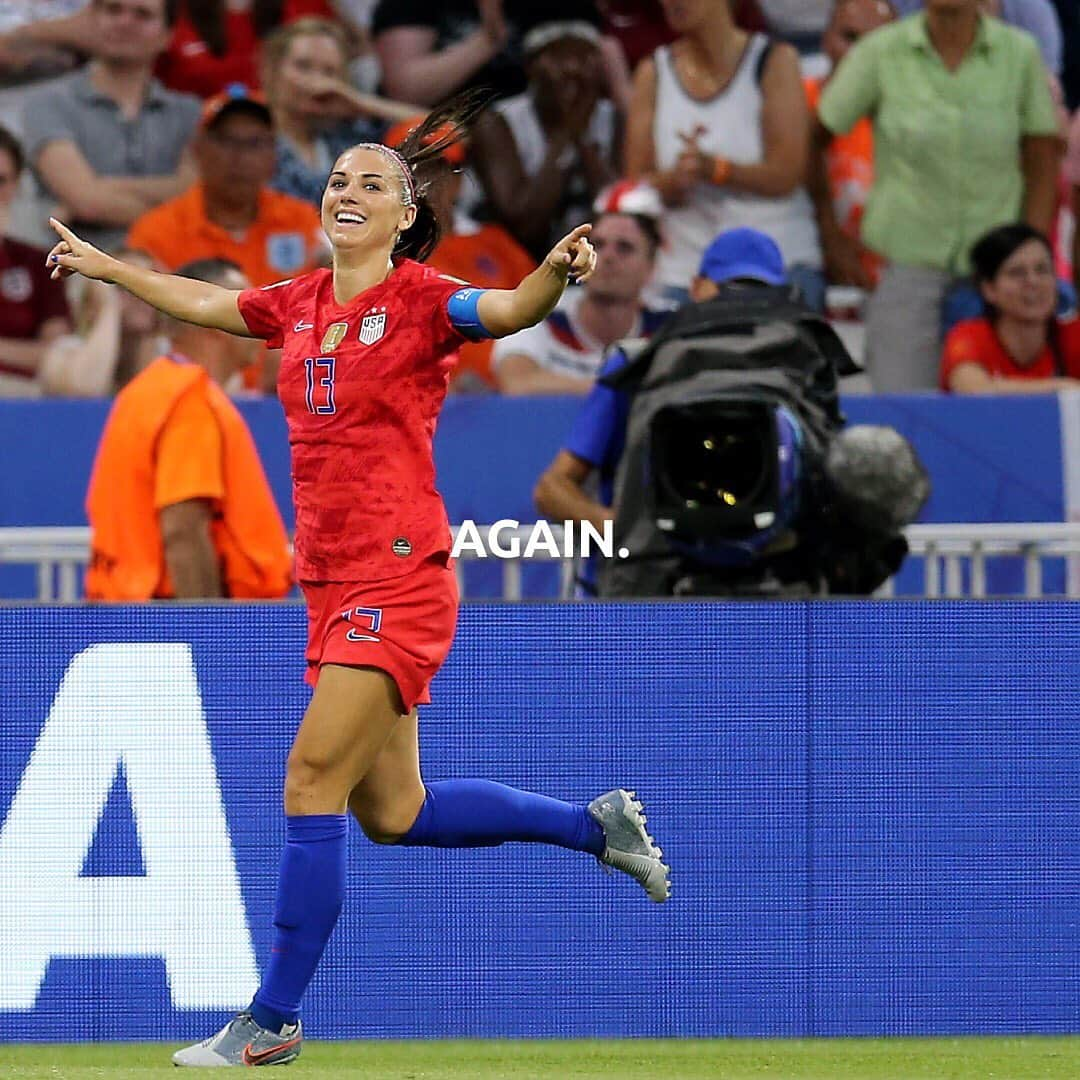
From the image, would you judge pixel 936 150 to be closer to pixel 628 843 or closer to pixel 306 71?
pixel 306 71

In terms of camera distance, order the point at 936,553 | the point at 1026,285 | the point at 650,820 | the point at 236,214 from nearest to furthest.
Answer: the point at 650,820 → the point at 936,553 → the point at 1026,285 → the point at 236,214

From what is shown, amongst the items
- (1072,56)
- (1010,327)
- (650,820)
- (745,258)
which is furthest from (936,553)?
(1072,56)

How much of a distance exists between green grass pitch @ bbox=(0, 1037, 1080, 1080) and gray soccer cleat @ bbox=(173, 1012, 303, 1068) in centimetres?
17

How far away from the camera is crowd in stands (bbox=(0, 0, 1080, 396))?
29.1 ft

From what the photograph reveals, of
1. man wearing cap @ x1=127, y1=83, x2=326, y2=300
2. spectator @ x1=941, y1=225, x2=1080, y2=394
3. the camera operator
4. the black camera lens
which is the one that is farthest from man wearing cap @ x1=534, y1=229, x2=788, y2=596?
man wearing cap @ x1=127, y1=83, x2=326, y2=300

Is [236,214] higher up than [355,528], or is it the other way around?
[236,214]

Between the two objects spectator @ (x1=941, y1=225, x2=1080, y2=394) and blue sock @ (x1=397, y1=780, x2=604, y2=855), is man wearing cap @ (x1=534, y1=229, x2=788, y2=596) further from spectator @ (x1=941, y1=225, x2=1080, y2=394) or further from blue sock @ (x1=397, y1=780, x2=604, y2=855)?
spectator @ (x1=941, y1=225, x2=1080, y2=394)

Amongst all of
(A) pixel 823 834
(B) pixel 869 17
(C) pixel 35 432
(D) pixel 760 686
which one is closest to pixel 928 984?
(A) pixel 823 834

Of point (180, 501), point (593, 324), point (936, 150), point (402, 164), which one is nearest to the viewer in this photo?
point (402, 164)

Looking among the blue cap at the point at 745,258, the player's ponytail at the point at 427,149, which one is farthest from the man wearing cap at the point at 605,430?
the player's ponytail at the point at 427,149

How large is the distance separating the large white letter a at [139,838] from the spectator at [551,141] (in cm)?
390

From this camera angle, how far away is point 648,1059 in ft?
18.4

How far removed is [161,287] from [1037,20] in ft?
17.2

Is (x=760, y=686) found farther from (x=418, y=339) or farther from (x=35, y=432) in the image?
(x=35, y=432)
